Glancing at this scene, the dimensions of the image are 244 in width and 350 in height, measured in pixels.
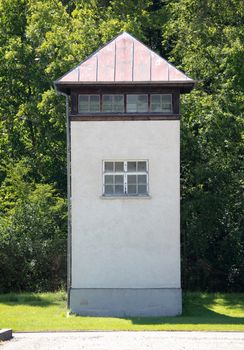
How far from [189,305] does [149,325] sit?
5.07 metres

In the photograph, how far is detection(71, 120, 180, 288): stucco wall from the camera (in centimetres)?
2459

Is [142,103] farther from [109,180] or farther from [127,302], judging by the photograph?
[127,302]

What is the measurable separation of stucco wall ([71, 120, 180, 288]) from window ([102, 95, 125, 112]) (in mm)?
430

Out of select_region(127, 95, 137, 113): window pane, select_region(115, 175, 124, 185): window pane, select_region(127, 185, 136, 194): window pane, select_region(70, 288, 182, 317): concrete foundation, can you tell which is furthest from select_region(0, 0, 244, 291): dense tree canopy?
select_region(127, 95, 137, 113): window pane

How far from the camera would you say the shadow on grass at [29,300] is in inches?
1072

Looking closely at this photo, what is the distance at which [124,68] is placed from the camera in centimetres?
2525

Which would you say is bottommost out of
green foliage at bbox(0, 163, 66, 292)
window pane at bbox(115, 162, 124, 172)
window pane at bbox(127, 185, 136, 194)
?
green foliage at bbox(0, 163, 66, 292)

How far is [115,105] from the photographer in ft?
82.1

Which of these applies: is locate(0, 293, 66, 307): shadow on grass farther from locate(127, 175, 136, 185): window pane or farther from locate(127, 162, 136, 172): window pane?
locate(127, 162, 136, 172): window pane

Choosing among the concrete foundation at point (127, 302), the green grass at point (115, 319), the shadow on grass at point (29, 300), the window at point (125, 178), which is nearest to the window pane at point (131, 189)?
the window at point (125, 178)

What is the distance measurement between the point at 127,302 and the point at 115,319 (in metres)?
1.19

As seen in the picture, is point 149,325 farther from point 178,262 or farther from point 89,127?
point 89,127
